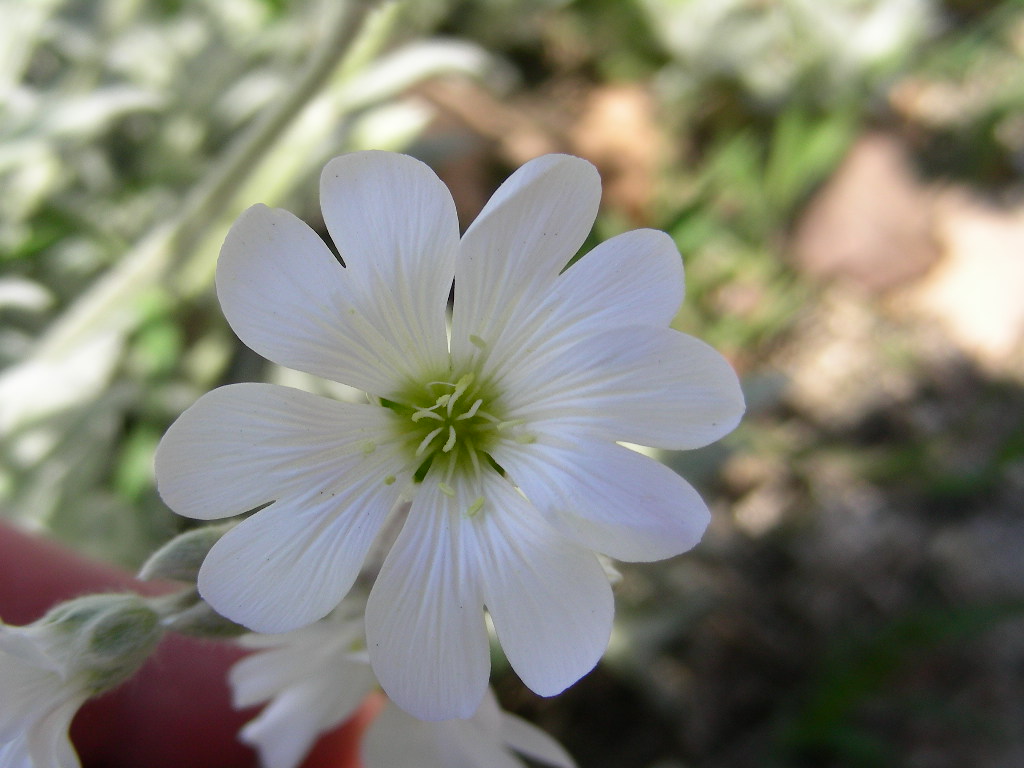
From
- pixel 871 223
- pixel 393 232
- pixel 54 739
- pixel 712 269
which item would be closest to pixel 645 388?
pixel 393 232

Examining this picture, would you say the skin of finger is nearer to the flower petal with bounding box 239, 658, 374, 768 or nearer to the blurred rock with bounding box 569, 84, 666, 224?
the flower petal with bounding box 239, 658, 374, 768

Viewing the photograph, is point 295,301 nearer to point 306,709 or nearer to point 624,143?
point 306,709

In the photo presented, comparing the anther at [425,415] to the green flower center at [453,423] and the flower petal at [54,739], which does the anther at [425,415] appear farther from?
the flower petal at [54,739]

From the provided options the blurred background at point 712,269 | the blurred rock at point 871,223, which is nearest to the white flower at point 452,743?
the blurred background at point 712,269

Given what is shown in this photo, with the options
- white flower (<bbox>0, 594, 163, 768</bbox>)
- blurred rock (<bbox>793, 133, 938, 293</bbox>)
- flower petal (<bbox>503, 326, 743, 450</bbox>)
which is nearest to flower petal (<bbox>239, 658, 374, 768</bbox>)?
white flower (<bbox>0, 594, 163, 768</bbox>)

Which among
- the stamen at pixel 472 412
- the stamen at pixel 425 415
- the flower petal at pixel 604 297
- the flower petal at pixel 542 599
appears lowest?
the flower petal at pixel 542 599

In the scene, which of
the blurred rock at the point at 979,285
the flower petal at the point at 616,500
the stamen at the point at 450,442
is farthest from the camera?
the blurred rock at the point at 979,285
